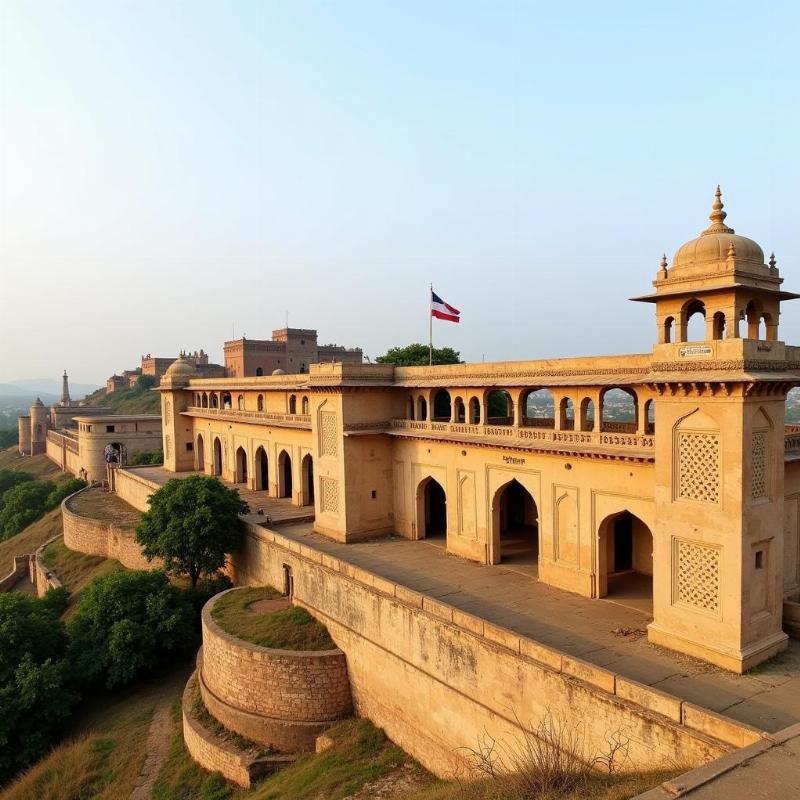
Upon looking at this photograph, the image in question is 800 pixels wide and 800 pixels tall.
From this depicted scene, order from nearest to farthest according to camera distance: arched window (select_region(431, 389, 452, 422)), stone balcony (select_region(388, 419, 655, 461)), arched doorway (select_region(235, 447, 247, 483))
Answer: stone balcony (select_region(388, 419, 655, 461)), arched window (select_region(431, 389, 452, 422)), arched doorway (select_region(235, 447, 247, 483))

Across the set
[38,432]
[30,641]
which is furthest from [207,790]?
[38,432]

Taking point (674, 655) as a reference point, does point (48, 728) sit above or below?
below

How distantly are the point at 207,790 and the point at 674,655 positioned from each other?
13.1 m

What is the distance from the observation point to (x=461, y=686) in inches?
603

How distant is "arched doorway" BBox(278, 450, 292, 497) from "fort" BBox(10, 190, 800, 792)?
652 centimetres

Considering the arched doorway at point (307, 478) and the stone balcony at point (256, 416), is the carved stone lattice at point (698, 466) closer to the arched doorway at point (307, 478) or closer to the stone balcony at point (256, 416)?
the stone balcony at point (256, 416)

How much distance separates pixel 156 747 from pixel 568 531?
1460cm

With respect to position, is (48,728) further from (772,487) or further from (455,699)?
(772,487)

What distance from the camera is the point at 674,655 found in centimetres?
1449

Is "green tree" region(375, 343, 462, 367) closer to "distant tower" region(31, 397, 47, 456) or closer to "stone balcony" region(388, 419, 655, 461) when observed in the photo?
"stone balcony" region(388, 419, 655, 461)

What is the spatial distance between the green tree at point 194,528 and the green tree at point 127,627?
4.02ft

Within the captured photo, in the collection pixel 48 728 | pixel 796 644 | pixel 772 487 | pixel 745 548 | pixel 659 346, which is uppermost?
pixel 659 346

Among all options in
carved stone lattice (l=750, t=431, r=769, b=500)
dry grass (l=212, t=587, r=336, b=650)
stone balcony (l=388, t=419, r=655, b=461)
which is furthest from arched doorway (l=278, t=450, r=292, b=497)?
carved stone lattice (l=750, t=431, r=769, b=500)

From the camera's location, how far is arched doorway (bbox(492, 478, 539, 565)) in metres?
22.4
